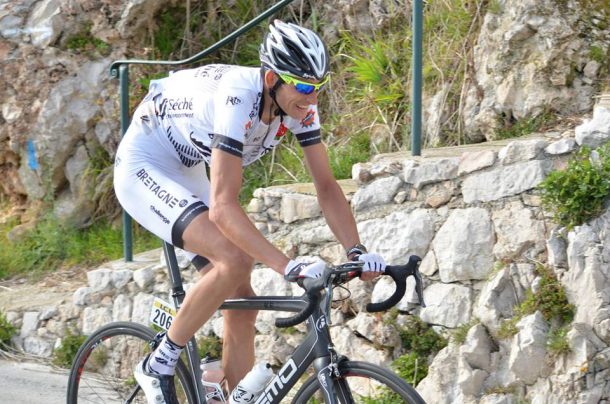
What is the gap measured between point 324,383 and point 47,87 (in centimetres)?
499

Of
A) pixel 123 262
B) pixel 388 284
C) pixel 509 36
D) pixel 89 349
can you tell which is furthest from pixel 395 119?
pixel 89 349

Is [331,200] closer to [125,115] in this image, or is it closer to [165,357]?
[165,357]

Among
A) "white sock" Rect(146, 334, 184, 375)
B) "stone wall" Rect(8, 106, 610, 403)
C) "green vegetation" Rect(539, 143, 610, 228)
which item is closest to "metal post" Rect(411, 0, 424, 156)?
"stone wall" Rect(8, 106, 610, 403)

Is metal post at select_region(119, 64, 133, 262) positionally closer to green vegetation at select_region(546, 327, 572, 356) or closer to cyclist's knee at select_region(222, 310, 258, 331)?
cyclist's knee at select_region(222, 310, 258, 331)

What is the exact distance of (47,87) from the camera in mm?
7918

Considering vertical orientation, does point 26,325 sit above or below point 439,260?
below

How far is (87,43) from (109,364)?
393cm

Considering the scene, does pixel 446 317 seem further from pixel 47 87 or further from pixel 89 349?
pixel 47 87

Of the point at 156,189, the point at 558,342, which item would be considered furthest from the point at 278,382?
the point at 558,342

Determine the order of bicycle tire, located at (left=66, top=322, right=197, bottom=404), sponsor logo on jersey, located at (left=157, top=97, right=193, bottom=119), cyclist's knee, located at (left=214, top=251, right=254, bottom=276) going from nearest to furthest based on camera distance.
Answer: cyclist's knee, located at (left=214, top=251, right=254, bottom=276)
sponsor logo on jersey, located at (left=157, top=97, right=193, bottom=119)
bicycle tire, located at (left=66, top=322, right=197, bottom=404)

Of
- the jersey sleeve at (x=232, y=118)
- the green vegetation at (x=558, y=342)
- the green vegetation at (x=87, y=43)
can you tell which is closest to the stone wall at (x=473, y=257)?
the green vegetation at (x=558, y=342)

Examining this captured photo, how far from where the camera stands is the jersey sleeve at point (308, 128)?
13.6ft

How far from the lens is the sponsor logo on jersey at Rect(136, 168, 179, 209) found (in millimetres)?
4082

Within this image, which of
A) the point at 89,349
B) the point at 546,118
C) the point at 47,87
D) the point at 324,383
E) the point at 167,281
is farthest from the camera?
the point at 47,87
